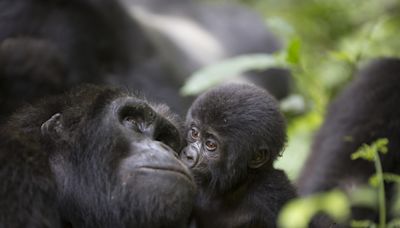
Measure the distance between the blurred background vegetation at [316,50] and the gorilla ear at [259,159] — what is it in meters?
1.18

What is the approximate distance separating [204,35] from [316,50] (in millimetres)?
982

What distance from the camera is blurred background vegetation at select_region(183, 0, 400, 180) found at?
4.38 metres

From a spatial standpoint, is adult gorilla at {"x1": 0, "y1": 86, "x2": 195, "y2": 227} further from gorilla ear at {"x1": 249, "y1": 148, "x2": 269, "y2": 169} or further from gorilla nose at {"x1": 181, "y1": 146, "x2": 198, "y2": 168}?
gorilla ear at {"x1": 249, "y1": 148, "x2": 269, "y2": 169}

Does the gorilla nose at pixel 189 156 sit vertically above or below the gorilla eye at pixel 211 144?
below

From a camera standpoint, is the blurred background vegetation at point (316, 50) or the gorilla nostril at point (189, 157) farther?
the blurred background vegetation at point (316, 50)

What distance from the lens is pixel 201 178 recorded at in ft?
9.53

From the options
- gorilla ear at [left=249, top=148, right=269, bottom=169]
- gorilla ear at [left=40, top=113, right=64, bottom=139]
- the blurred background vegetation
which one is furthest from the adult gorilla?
the blurred background vegetation

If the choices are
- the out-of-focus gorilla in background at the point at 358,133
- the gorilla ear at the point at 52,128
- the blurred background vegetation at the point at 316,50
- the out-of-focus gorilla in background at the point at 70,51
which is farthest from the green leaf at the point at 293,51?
the gorilla ear at the point at 52,128

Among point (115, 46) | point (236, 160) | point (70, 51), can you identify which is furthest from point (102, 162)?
point (115, 46)

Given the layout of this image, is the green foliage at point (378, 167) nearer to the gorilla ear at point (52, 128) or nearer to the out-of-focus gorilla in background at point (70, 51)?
the gorilla ear at point (52, 128)

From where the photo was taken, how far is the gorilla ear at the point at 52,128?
2.47 m

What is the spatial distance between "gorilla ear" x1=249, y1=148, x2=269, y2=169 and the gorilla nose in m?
0.23

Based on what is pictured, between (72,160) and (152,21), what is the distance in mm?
3767

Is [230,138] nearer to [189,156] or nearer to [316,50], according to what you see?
[189,156]
